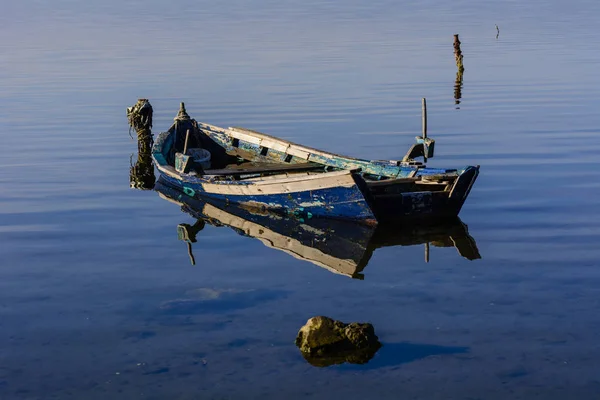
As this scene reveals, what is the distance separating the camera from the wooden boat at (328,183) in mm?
17125

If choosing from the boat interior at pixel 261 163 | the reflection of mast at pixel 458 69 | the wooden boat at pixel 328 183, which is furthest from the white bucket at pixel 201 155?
the reflection of mast at pixel 458 69

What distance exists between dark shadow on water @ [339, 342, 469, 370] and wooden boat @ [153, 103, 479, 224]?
18.5 feet

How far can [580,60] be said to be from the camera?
1698 inches

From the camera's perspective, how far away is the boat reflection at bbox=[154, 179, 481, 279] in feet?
51.1

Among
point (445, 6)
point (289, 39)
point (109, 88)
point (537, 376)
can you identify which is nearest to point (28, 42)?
point (289, 39)

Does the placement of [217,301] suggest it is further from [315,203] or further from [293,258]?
[315,203]

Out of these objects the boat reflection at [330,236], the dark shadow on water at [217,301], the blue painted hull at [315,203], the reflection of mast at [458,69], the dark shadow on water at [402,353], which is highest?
the reflection of mast at [458,69]

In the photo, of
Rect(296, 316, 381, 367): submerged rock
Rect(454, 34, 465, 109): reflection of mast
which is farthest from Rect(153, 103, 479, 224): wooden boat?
Rect(454, 34, 465, 109): reflection of mast

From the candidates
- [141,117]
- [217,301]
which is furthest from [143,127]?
[217,301]

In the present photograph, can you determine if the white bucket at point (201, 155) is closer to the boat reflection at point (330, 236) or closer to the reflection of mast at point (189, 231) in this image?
the boat reflection at point (330, 236)

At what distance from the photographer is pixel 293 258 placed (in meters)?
15.5

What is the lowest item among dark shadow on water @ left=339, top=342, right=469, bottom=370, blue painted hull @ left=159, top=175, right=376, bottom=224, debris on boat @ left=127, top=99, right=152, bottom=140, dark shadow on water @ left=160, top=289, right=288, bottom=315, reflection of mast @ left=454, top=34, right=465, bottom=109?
dark shadow on water @ left=160, top=289, right=288, bottom=315

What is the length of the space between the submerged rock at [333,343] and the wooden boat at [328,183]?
5.84 m

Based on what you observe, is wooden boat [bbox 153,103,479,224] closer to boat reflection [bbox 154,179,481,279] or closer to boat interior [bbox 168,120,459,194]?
boat interior [bbox 168,120,459,194]
